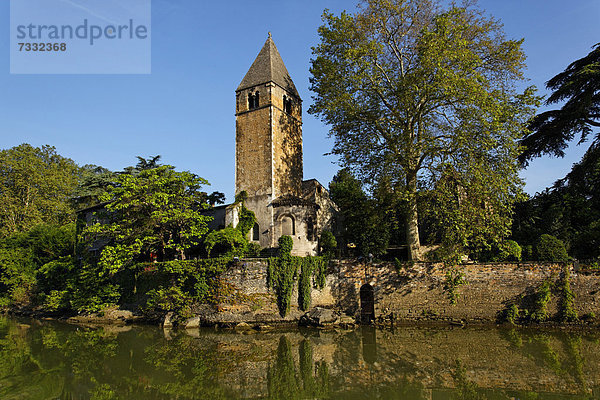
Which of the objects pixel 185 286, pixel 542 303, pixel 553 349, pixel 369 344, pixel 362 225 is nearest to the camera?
pixel 553 349

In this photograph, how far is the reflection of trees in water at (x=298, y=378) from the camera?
980 cm

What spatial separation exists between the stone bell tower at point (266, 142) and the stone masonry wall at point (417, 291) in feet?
17.8

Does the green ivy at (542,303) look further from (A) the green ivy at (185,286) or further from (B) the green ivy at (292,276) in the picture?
(A) the green ivy at (185,286)

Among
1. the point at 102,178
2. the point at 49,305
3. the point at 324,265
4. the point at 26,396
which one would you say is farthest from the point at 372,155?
the point at 102,178

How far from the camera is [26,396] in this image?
9.75 meters

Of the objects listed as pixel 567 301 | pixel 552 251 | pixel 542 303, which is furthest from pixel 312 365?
pixel 552 251

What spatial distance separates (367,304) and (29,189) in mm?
34492

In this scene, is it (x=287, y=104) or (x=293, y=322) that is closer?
(x=293, y=322)

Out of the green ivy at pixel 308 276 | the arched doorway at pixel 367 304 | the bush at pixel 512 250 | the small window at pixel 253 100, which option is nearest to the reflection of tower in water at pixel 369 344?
the arched doorway at pixel 367 304

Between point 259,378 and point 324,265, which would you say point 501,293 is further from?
point 259,378

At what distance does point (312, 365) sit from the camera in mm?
12273

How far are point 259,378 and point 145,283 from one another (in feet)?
49.3

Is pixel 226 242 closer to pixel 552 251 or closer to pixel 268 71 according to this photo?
pixel 268 71

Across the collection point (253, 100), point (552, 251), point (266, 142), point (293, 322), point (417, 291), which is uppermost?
point (253, 100)
